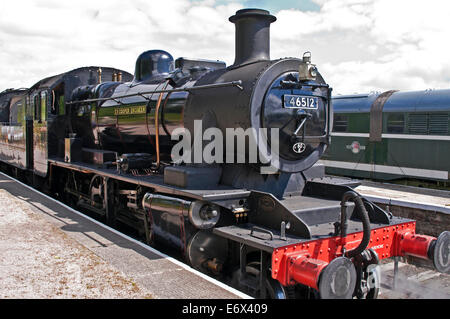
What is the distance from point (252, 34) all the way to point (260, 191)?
2053 mm

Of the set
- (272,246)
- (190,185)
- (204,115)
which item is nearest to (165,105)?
(204,115)

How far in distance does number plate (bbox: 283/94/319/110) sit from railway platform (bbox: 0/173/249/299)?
222 centimetres

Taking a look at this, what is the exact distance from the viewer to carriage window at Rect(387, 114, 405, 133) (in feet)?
39.7

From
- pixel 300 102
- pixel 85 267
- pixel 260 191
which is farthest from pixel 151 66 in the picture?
pixel 85 267

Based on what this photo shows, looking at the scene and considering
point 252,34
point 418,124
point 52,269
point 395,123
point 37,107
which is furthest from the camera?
point 395,123

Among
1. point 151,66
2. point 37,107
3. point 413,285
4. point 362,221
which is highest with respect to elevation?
point 151,66

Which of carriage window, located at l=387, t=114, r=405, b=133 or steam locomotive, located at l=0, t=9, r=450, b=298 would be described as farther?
carriage window, located at l=387, t=114, r=405, b=133

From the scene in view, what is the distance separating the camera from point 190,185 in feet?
16.0

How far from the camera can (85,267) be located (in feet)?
15.3

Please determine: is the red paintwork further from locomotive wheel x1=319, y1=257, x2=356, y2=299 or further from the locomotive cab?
the locomotive cab

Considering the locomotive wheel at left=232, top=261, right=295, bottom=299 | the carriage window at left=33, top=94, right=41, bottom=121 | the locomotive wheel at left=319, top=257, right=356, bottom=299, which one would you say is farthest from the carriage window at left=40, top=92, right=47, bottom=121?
the locomotive wheel at left=319, top=257, right=356, bottom=299

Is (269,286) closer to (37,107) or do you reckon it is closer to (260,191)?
(260,191)

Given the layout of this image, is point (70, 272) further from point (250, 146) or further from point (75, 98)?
point (75, 98)

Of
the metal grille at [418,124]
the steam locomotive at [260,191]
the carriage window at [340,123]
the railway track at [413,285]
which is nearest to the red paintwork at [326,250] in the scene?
the steam locomotive at [260,191]
